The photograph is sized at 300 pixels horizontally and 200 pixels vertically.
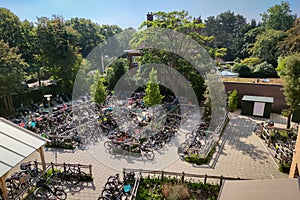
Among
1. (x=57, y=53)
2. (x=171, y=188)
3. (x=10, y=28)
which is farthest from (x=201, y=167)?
(x=10, y=28)

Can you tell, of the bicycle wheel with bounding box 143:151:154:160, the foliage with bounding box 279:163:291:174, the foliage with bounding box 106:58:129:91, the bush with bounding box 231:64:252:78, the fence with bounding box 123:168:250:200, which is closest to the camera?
the fence with bounding box 123:168:250:200

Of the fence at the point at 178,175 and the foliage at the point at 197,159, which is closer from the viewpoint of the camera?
the fence at the point at 178,175

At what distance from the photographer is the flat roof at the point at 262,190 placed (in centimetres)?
455

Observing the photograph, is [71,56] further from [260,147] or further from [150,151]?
[260,147]

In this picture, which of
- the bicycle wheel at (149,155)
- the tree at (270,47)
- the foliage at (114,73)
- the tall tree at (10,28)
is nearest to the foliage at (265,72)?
the tree at (270,47)

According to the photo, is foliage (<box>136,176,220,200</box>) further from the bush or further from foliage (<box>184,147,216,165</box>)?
the bush

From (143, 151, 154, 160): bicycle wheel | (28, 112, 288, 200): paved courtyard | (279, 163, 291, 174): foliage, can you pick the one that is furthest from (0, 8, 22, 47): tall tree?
(279, 163, 291, 174): foliage

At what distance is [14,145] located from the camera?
281 inches

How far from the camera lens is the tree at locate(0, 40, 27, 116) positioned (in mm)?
14578

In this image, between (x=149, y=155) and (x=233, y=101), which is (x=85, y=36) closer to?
(x=233, y=101)

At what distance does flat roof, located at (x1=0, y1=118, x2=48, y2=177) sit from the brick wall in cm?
1408

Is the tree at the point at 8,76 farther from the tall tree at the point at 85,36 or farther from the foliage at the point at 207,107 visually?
the tall tree at the point at 85,36

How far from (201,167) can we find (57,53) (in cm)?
1613

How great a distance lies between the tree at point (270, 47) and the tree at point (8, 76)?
91.7ft
